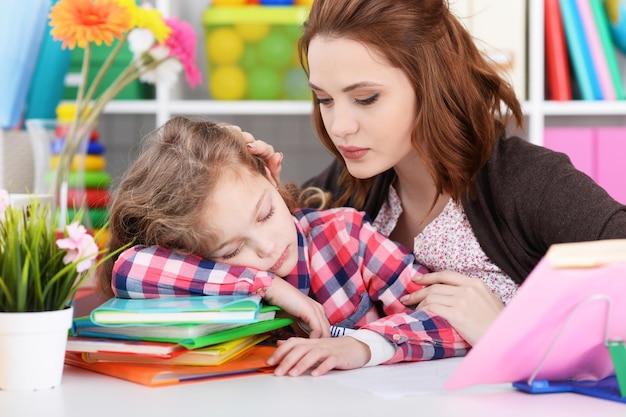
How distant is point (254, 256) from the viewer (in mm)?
1220

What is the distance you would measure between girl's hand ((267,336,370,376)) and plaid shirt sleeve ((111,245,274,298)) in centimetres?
11

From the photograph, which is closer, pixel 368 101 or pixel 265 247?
pixel 265 247

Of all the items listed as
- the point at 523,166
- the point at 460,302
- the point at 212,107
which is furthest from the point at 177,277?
the point at 212,107

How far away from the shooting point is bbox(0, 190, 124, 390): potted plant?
0.94 meters

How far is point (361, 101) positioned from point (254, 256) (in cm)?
34

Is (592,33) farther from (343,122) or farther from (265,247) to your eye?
(265,247)

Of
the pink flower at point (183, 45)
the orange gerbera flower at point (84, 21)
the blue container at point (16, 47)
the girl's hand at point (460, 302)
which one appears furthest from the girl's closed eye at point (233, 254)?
the blue container at point (16, 47)

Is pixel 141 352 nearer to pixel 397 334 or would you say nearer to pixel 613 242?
pixel 397 334

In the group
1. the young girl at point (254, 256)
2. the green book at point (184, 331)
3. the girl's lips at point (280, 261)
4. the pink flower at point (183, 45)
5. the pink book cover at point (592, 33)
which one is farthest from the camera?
the pink book cover at point (592, 33)

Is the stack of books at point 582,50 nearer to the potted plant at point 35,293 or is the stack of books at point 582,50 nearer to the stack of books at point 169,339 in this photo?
the stack of books at point 169,339

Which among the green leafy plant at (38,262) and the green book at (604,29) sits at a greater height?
the green book at (604,29)

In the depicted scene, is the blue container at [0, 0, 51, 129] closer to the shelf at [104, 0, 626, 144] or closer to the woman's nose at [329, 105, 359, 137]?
the shelf at [104, 0, 626, 144]

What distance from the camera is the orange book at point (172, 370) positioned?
1015 millimetres

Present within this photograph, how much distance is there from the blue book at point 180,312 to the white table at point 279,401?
0.07m
